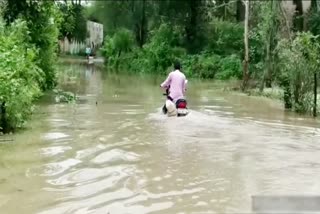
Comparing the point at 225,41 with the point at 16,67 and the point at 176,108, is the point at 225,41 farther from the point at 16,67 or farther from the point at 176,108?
the point at 16,67

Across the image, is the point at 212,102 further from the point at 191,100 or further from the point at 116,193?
the point at 116,193

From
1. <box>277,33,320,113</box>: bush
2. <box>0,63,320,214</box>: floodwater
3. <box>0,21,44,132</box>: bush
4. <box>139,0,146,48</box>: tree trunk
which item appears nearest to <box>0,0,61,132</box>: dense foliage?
<box>0,21,44,132</box>: bush

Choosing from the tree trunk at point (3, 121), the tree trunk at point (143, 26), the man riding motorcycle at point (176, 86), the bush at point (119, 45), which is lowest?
the tree trunk at point (3, 121)

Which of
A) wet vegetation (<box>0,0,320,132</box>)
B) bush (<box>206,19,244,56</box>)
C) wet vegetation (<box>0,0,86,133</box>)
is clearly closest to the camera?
wet vegetation (<box>0,0,86,133</box>)

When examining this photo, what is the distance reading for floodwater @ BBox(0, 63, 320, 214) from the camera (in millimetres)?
7527

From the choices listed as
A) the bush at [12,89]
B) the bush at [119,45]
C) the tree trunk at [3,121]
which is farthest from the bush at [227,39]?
the tree trunk at [3,121]

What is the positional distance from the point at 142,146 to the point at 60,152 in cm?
172

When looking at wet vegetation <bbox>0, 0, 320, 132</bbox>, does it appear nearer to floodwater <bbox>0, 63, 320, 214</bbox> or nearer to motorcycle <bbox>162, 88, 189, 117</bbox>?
floodwater <bbox>0, 63, 320, 214</bbox>

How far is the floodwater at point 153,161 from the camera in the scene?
7.53 m

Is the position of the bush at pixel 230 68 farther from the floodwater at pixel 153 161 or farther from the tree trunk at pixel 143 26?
the floodwater at pixel 153 161

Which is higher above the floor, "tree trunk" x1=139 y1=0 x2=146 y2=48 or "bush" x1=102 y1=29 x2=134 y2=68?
"tree trunk" x1=139 y1=0 x2=146 y2=48

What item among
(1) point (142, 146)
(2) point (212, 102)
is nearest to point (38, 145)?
Result: (1) point (142, 146)

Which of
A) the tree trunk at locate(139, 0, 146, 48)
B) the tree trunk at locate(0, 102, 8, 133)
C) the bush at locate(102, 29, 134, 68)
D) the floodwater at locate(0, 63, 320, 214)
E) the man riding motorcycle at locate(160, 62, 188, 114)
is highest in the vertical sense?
the tree trunk at locate(139, 0, 146, 48)

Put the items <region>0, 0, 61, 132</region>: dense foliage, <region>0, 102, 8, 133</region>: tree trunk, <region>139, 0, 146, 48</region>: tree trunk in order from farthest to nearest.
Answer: <region>139, 0, 146, 48</region>: tree trunk
<region>0, 102, 8, 133</region>: tree trunk
<region>0, 0, 61, 132</region>: dense foliage
